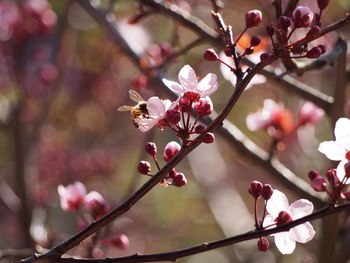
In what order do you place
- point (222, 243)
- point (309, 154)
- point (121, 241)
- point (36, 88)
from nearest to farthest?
1. point (222, 243)
2. point (121, 241)
3. point (309, 154)
4. point (36, 88)

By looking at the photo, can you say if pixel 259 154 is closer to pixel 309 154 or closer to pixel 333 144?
pixel 333 144

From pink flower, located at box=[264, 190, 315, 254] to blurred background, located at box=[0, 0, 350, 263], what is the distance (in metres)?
0.97

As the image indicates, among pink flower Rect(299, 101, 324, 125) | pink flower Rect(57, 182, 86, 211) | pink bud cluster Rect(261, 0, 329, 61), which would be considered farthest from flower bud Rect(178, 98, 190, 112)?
pink flower Rect(299, 101, 324, 125)

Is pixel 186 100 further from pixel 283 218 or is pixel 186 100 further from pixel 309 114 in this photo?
pixel 309 114

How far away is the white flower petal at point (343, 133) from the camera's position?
155 cm

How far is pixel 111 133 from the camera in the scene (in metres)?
6.12

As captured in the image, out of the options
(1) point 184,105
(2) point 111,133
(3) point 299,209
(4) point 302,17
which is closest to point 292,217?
(3) point 299,209

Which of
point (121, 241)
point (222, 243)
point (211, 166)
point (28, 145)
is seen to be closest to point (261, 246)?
point (222, 243)

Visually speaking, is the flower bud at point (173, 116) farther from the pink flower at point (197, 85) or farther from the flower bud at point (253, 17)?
the flower bud at point (253, 17)

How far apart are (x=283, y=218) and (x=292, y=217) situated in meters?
0.04

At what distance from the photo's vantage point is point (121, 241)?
6.86 feet

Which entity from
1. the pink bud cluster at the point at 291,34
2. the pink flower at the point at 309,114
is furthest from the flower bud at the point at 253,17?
the pink flower at the point at 309,114

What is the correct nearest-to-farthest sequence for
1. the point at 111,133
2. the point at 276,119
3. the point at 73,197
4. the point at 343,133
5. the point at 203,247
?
the point at 203,247 → the point at 343,133 → the point at 73,197 → the point at 276,119 → the point at 111,133

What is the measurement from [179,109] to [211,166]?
317 centimetres
